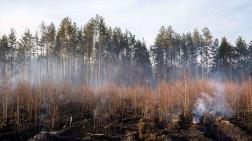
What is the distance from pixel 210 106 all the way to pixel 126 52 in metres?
32.6

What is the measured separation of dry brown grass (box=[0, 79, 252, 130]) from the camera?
1780 centimetres

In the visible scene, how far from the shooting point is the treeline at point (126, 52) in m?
45.7

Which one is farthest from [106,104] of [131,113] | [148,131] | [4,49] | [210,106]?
[4,49]

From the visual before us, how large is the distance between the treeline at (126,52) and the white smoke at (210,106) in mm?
22917

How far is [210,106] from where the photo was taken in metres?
19.3

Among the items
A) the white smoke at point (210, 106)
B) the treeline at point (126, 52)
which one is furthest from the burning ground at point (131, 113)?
the treeline at point (126, 52)

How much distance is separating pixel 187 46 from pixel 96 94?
3701cm

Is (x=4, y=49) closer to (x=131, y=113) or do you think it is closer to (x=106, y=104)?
(x=106, y=104)

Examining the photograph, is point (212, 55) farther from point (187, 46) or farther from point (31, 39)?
point (31, 39)

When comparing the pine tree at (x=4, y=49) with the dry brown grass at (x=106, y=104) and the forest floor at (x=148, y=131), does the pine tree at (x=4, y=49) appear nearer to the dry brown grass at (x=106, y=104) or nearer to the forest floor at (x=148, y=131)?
the dry brown grass at (x=106, y=104)

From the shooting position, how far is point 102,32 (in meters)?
45.6

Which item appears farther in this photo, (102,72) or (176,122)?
(102,72)

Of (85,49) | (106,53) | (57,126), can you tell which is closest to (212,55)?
(106,53)

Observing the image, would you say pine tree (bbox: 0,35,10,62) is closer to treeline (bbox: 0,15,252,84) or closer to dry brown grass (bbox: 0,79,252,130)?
treeline (bbox: 0,15,252,84)
